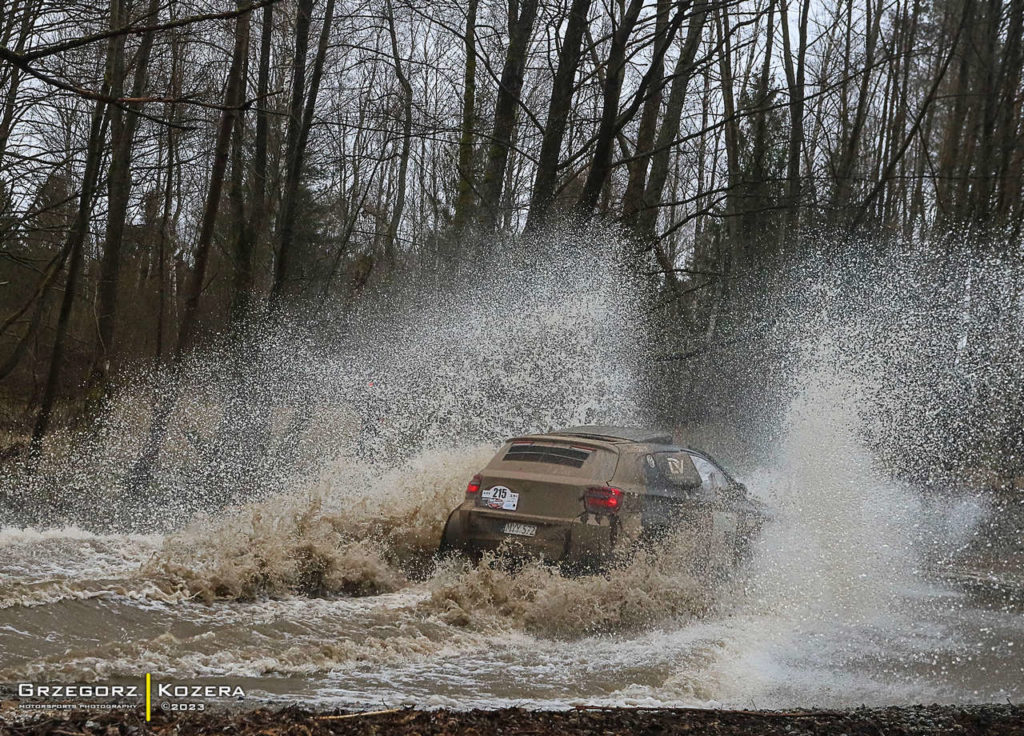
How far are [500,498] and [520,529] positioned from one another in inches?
15.7

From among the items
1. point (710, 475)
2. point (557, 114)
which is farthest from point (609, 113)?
point (710, 475)

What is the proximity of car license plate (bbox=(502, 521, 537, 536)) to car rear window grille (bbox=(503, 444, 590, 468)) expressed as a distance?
69 cm

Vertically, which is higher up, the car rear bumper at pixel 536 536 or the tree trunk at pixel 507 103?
the tree trunk at pixel 507 103

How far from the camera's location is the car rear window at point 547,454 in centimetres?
922

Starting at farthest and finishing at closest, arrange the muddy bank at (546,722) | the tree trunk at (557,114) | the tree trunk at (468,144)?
the tree trunk at (468,144) → the tree trunk at (557,114) → the muddy bank at (546,722)

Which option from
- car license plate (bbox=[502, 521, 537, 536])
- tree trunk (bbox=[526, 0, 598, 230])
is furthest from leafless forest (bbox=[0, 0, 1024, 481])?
car license plate (bbox=[502, 521, 537, 536])

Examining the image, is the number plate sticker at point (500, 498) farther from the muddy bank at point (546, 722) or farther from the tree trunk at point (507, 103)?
the tree trunk at point (507, 103)

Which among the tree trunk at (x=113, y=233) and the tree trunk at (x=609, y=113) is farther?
the tree trunk at (x=609, y=113)

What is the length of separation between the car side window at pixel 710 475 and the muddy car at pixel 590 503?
0.04 m

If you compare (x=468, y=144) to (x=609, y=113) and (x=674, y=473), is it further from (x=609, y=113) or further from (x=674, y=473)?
(x=674, y=473)

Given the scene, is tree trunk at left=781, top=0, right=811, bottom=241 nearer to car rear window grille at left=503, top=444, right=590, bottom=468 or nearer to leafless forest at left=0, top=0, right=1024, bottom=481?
leafless forest at left=0, top=0, right=1024, bottom=481

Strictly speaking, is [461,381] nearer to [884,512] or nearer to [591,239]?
[591,239]

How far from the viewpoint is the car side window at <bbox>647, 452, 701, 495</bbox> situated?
30.5 feet

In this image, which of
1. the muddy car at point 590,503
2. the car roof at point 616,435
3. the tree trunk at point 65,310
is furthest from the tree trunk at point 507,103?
the muddy car at point 590,503
